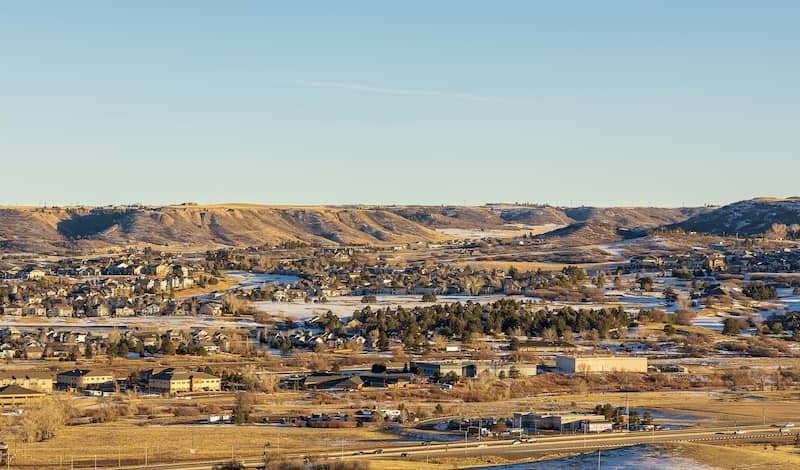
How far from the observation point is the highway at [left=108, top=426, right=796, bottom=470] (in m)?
54.0

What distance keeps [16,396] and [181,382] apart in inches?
411

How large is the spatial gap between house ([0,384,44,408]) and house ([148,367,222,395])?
25.6 feet

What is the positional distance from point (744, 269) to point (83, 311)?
267 ft

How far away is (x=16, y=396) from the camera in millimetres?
72438

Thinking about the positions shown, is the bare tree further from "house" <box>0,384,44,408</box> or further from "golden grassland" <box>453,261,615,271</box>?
"golden grassland" <box>453,261,615,271</box>

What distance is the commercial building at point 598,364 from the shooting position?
292ft

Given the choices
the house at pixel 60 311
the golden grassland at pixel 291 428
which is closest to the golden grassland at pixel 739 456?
the golden grassland at pixel 291 428

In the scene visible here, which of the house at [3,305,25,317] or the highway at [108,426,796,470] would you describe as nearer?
the highway at [108,426,796,470]

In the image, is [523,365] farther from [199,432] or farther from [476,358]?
[199,432]

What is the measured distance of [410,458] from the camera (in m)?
54.4

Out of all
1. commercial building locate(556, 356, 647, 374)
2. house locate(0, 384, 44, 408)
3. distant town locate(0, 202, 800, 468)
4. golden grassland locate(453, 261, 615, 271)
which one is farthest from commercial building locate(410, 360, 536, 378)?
golden grassland locate(453, 261, 615, 271)

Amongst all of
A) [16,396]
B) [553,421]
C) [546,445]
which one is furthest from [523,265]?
[546,445]

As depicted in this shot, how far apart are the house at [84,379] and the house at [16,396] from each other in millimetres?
4937

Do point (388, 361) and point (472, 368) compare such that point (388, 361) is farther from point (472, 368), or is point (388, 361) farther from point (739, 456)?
point (739, 456)
